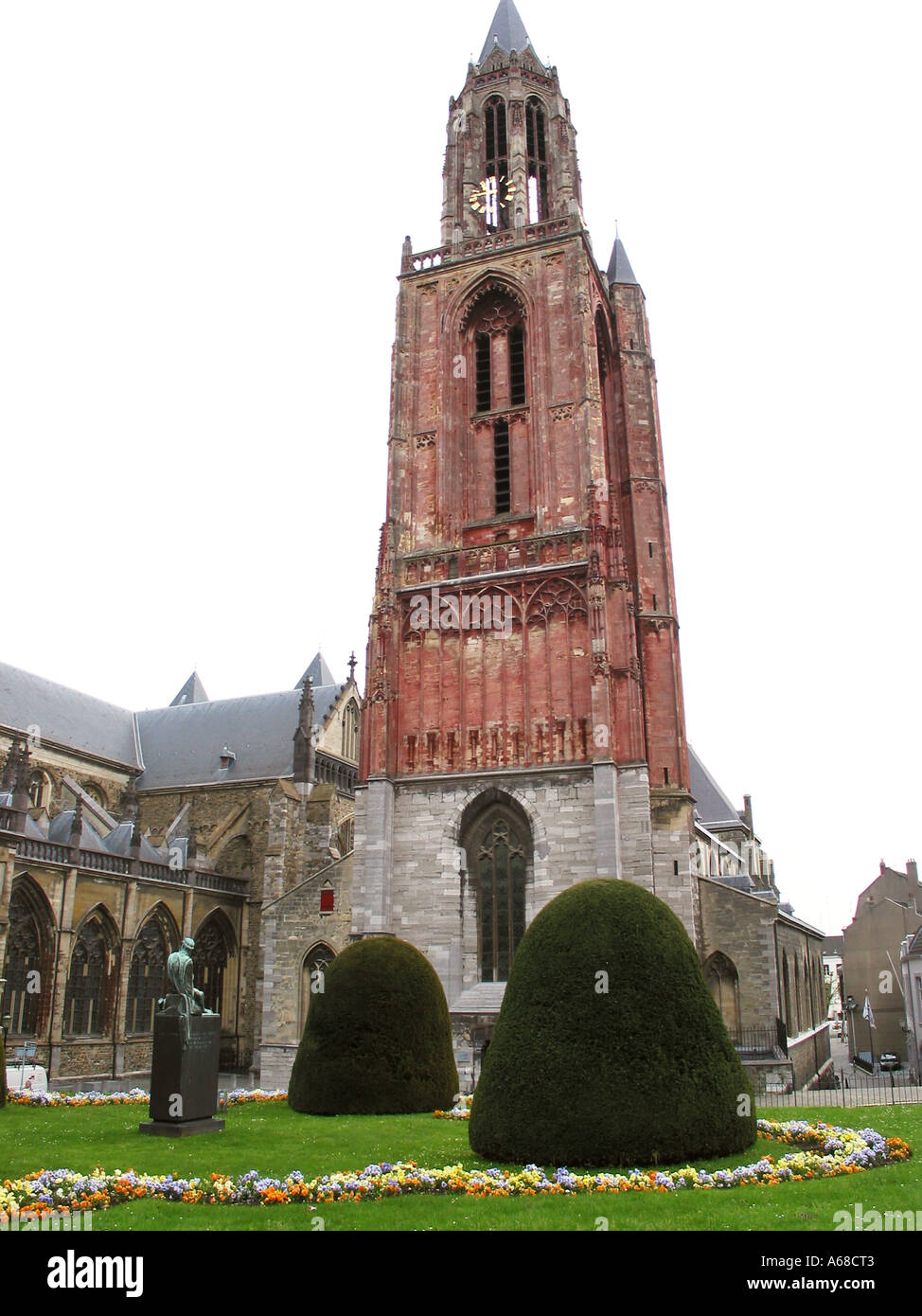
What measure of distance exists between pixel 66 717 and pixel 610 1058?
35.6 m

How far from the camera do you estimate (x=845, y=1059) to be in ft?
178

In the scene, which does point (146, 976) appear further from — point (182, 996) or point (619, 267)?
point (619, 267)

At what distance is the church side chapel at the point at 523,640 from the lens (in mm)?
26078

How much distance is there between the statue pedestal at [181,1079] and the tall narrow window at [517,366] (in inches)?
925

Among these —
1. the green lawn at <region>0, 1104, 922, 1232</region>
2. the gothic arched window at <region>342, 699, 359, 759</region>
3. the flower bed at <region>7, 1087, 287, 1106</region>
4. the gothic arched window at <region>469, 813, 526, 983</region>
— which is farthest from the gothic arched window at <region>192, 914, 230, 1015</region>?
the green lawn at <region>0, 1104, 922, 1232</region>

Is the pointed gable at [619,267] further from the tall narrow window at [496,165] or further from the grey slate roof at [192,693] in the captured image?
the grey slate roof at [192,693]

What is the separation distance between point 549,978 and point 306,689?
28755 mm

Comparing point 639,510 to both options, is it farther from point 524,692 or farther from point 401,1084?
point 401,1084

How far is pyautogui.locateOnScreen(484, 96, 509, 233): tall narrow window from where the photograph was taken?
38.1m

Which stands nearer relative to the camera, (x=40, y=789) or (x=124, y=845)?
(x=124, y=845)

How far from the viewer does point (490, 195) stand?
125ft

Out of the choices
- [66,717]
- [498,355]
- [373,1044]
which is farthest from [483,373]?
[373,1044]

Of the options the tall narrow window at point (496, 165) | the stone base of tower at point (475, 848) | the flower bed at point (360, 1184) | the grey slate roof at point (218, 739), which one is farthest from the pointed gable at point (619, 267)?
the flower bed at point (360, 1184)
